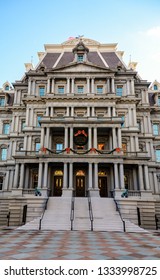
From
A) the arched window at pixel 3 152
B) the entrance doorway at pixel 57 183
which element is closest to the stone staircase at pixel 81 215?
the entrance doorway at pixel 57 183

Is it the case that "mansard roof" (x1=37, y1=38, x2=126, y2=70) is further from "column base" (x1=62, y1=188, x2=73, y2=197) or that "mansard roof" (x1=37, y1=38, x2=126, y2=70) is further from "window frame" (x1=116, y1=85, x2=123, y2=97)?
"column base" (x1=62, y1=188, x2=73, y2=197)

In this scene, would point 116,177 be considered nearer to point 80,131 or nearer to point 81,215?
point 80,131

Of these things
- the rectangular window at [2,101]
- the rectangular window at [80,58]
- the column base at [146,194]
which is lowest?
the column base at [146,194]

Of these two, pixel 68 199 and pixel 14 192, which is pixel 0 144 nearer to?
pixel 14 192

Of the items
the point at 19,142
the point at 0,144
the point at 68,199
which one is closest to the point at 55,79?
the point at 19,142

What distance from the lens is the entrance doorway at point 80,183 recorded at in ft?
93.2

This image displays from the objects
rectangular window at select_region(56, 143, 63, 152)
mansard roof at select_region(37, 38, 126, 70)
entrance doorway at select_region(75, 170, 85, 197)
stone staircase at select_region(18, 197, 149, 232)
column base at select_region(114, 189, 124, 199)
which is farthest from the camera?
mansard roof at select_region(37, 38, 126, 70)

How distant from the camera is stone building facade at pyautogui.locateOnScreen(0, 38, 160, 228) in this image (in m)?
26.0

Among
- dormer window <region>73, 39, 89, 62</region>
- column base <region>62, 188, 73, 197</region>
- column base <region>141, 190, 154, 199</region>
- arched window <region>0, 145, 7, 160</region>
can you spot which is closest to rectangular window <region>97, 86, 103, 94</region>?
dormer window <region>73, 39, 89, 62</region>

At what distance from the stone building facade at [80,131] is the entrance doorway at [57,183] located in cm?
13

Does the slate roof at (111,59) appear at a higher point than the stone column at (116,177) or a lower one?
higher

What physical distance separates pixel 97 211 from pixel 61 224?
424 centimetres

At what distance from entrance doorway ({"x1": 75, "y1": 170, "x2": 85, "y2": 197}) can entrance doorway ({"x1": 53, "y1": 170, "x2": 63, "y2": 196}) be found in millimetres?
2249

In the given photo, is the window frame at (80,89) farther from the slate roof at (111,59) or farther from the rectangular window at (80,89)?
the slate roof at (111,59)
